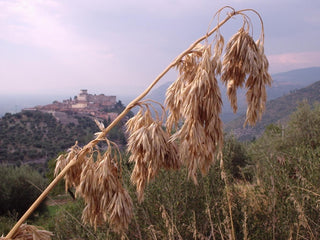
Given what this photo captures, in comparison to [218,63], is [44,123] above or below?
below

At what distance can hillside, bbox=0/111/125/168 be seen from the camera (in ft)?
88.4

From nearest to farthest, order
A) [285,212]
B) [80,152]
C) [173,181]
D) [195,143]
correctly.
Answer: [195,143] → [80,152] → [285,212] → [173,181]

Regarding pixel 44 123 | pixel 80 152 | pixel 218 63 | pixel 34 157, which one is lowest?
pixel 34 157

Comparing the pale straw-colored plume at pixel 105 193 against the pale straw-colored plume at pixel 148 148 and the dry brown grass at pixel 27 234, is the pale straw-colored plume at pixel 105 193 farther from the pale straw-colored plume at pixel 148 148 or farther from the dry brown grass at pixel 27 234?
the dry brown grass at pixel 27 234

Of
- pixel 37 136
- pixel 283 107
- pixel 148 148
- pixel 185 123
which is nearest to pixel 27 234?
pixel 148 148

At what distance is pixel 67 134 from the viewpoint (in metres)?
34.0

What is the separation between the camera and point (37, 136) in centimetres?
3189

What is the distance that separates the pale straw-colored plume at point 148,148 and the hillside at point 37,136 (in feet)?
72.0

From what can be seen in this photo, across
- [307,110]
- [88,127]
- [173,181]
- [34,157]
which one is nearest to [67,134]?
[88,127]

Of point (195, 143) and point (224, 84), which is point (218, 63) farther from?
point (195, 143)

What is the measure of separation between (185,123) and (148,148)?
7.2 inches

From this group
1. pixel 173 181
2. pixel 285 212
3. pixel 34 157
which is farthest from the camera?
pixel 34 157

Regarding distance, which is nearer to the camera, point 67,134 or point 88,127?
point 67,134

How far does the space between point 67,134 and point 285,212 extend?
34.0 metres
